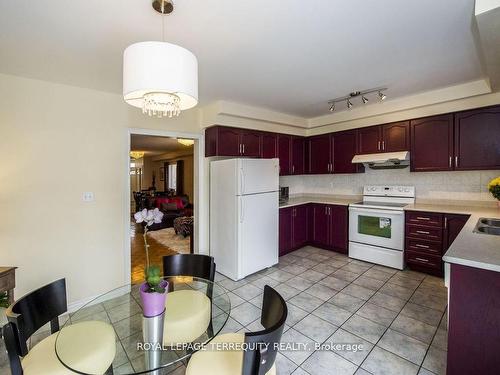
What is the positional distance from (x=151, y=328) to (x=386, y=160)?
3778 mm

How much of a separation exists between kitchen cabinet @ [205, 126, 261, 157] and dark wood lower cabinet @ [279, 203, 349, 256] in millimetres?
1158

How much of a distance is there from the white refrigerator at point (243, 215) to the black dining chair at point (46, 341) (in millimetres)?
1947

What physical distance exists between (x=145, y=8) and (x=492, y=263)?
2.49 meters

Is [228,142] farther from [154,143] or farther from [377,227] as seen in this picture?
[154,143]

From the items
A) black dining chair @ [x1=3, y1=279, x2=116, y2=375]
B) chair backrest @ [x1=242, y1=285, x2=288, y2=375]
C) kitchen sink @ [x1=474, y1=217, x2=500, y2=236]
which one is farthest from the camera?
kitchen sink @ [x1=474, y1=217, x2=500, y2=236]

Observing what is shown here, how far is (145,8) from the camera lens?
4.94 feet

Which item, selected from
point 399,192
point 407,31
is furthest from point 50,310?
point 399,192

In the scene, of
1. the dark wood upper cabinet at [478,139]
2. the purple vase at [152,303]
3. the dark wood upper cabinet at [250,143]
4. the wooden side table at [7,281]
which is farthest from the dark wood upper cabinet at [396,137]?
the wooden side table at [7,281]

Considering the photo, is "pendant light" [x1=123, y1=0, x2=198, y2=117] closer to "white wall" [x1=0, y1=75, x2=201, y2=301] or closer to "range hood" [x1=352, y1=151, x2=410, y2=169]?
"white wall" [x1=0, y1=75, x2=201, y2=301]

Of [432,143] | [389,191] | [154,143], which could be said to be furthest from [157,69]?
[154,143]

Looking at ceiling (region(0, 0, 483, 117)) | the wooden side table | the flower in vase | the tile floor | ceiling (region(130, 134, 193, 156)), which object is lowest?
the tile floor

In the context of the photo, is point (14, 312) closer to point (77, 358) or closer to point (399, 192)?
point (77, 358)

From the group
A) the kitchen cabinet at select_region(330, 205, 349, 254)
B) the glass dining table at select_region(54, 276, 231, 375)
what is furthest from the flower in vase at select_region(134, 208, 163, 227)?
the kitchen cabinet at select_region(330, 205, 349, 254)

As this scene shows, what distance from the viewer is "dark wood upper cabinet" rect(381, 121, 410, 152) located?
3.64m
